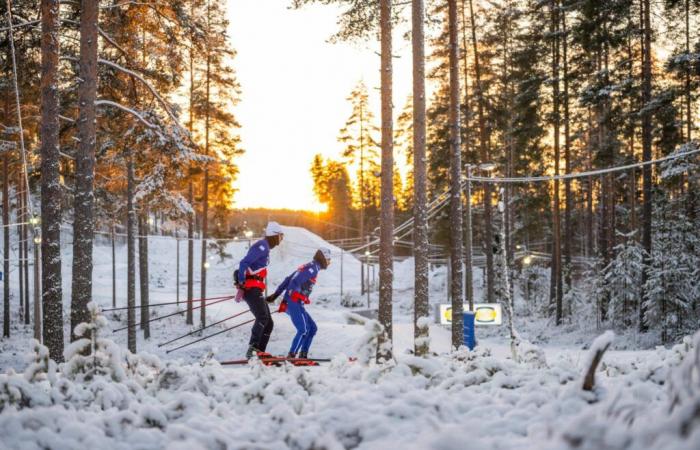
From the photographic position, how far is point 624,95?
17.9m

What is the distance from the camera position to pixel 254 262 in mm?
8977

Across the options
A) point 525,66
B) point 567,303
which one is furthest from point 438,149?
point 567,303

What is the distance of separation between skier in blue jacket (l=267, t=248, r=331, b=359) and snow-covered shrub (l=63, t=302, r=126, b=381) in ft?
16.1

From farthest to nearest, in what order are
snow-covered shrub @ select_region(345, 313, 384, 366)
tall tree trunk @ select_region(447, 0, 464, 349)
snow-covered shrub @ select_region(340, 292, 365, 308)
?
snow-covered shrub @ select_region(340, 292, 365, 308) → tall tree trunk @ select_region(447, 0, 464, 349) → snow-covered shrub @ select_region(345, 313, 384, 366)

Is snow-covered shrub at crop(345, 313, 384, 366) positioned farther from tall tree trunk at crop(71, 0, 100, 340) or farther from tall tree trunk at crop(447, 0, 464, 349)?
tall tree trunk at crop(447, 0, 464, 349)

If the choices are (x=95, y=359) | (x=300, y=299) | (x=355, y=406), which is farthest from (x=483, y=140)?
(x=355, y=406)

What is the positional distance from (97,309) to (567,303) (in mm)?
21689

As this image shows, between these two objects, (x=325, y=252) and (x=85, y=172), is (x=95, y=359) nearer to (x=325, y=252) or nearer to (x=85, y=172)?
(x=325, y=252)

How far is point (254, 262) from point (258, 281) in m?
0.40

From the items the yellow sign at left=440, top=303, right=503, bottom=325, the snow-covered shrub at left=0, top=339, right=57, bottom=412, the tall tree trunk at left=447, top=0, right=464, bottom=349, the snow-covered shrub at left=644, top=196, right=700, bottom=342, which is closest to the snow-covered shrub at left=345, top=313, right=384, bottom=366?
the snow-covered shrub at left=0, top=339, right=57, bottom=412

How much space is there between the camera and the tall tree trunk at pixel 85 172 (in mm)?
9805

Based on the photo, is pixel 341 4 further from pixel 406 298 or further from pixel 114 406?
pixel 406 298

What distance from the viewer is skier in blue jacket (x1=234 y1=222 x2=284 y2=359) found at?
899 cm

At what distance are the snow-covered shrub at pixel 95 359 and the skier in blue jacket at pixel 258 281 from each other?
4.40 meters
